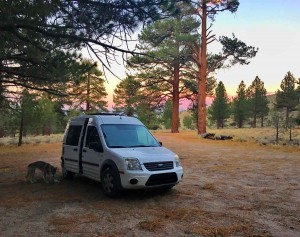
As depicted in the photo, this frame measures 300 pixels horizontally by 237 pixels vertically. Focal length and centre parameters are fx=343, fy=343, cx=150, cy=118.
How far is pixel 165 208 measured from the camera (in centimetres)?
736

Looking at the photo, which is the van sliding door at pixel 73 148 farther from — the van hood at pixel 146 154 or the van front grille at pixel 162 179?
the van front grille at pixel 162 179

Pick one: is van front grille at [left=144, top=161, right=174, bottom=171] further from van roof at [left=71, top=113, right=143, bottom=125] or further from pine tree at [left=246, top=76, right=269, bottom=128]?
pine tree at [left=246, top=76, right=269, bottom=128]

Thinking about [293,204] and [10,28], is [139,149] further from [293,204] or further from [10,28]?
[10,28]

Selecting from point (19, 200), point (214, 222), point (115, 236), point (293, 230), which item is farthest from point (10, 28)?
point (293, 230)

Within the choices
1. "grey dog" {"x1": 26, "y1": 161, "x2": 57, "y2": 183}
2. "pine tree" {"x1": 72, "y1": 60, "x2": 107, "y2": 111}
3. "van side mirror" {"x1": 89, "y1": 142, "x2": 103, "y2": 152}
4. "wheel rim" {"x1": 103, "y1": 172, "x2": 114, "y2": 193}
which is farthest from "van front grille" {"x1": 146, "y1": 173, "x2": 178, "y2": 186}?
"pine tree" {"x1": 72, "y1": 60, "x2": 107, "y2": 111}

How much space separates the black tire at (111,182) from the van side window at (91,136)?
43.2 inches

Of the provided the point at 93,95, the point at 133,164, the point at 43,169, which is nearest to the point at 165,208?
the point at 133,164

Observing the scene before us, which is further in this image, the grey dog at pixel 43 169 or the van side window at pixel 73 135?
the grey dog at pixel 43 169

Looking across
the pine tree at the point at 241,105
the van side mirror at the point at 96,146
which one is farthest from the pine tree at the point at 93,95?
the van side mirror at the point at 96,146

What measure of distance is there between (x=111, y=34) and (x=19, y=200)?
542cm

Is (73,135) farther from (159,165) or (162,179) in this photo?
(162,179)

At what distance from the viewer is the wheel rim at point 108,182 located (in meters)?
8.22

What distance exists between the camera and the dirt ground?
5918mm

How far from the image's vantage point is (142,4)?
9.75 metres
